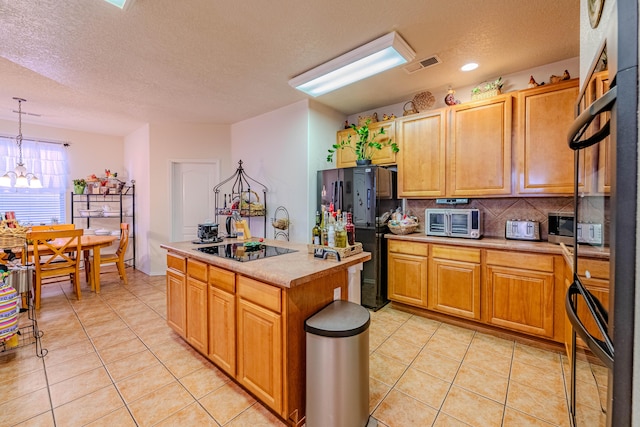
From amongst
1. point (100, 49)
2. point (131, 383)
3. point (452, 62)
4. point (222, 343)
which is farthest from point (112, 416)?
point (452, 62)

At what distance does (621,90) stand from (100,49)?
3.48 meters

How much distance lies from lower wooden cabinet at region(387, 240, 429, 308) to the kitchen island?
135 cm

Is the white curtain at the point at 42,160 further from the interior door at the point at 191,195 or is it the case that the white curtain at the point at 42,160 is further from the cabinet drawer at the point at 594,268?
the cabinet drawer at the point at 594,268

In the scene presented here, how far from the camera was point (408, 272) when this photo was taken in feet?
10.2

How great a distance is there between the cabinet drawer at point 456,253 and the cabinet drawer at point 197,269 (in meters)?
2.31

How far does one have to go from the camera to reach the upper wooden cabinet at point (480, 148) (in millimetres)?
2734

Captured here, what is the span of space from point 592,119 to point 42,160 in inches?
280

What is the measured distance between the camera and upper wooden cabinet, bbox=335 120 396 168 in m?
3.50

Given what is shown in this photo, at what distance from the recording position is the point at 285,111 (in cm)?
398

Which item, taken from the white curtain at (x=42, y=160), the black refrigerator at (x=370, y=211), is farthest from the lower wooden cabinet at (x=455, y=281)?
the white curtain at (x=42, y=160)

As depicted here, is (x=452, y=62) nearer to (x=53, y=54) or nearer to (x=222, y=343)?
(x=222, y=343)

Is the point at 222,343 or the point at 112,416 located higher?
the point at 222,343

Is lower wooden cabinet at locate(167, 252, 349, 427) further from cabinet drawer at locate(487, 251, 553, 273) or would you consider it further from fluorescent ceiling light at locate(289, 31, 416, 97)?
fluorescent ceiling light at locate(289, 31, 416, 97)

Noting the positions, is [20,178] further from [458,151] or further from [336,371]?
[458,151]
